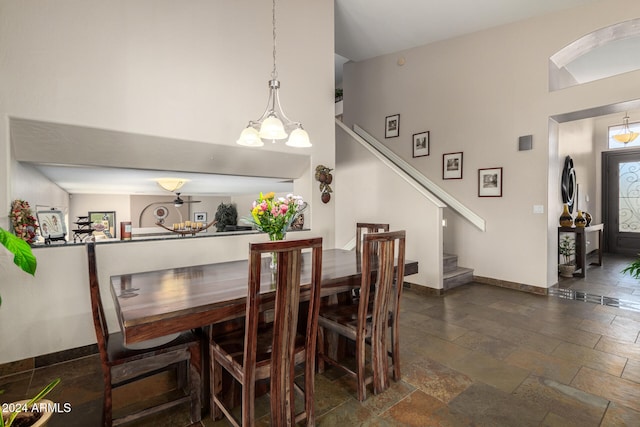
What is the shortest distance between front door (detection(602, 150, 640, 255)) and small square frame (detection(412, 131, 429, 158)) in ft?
15.8

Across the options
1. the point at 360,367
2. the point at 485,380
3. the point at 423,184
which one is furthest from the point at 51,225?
the point at 423,184

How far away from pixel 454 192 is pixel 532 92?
1731 mm

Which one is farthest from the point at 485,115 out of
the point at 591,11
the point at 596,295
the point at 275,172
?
the point at 275,172

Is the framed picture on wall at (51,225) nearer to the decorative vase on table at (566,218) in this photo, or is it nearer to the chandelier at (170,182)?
the chandelier at (170,182)

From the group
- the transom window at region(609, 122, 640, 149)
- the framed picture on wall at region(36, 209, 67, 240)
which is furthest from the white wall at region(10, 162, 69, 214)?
the transom window at region(609, 122, 640, 149)

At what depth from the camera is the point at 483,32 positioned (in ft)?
15.8

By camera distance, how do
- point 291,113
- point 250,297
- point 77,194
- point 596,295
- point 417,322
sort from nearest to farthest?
point 250,297
point 417,322
point 291,113
point 596,295
point 77,194

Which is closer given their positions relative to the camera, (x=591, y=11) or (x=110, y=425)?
(x=110, y=425)

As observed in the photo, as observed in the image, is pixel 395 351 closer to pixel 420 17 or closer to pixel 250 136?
pixel 250 136

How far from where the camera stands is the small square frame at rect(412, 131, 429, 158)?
5533mm

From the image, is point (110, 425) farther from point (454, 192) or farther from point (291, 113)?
point (454, 192)

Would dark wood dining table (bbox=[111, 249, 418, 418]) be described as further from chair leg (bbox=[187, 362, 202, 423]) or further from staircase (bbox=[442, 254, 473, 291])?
staircase (bbox=[442, 254, 473, 291])

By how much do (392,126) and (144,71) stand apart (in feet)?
14.5

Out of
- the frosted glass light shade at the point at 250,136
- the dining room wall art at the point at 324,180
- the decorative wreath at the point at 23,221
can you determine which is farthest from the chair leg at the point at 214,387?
the dining room wall art at the point at 324,180
